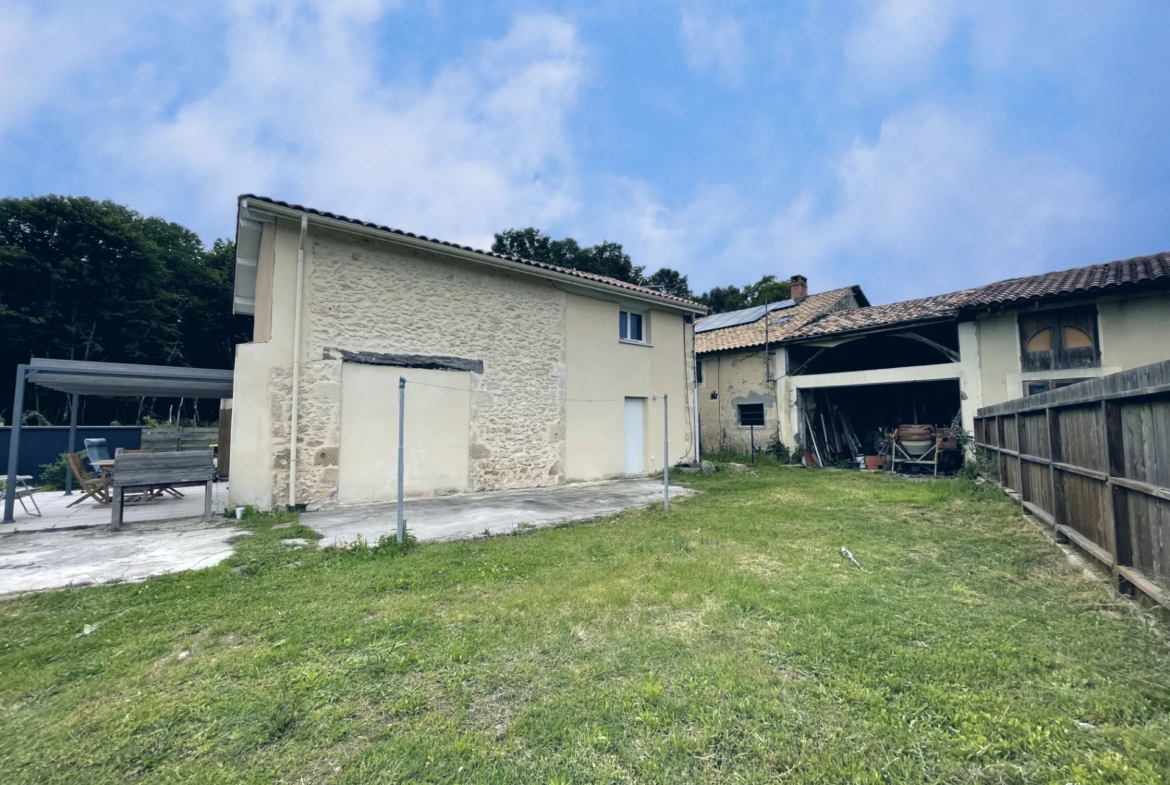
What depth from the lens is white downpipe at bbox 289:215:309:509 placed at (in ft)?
25.5

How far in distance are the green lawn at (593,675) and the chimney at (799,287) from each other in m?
18.0

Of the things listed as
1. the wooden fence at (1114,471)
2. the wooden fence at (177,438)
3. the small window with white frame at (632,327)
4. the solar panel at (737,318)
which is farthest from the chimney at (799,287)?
the wooden fence at (177,438)

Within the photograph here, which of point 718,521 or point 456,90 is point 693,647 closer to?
point 718,521

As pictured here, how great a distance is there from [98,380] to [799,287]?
2259 centimetres

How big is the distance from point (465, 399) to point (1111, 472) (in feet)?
29.4

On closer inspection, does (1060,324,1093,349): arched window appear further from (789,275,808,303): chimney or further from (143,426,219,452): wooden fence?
(143,426,219,452): wooden fence

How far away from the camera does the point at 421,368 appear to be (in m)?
9.21

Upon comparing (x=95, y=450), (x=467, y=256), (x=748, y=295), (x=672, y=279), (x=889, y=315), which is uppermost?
(x=672, y=279)

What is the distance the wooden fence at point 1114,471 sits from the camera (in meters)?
3.17

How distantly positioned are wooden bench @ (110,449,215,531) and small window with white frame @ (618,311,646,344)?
8.86 meters

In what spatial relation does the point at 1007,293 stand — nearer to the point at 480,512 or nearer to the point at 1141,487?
the point at 1141,487

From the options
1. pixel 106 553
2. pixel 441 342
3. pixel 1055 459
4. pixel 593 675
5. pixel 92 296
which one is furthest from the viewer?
pixel 92 296

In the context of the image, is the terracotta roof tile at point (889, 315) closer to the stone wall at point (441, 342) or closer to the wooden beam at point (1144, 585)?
the stone wall at point (441, 342)

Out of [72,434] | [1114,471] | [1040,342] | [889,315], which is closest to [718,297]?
[889,315]
